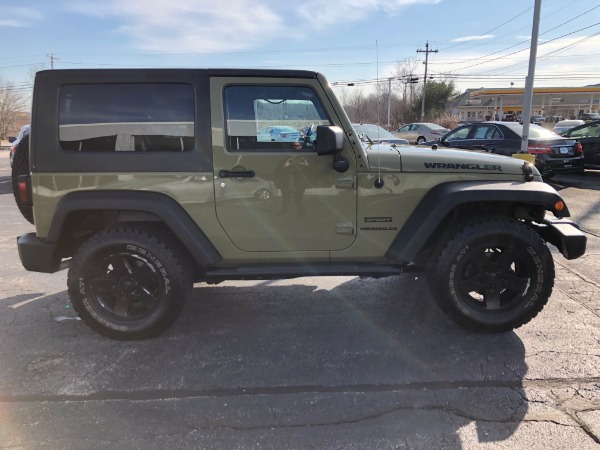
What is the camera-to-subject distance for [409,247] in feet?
11.0

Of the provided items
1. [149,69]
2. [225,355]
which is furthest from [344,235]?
[149,69]

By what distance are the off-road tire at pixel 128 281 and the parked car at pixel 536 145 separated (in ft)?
31.8

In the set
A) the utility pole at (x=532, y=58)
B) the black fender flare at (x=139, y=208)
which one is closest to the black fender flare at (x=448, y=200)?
the black fender flare at (x=139, y=208)

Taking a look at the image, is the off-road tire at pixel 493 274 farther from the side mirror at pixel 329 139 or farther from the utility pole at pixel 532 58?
the utility pole at pixel 532 58

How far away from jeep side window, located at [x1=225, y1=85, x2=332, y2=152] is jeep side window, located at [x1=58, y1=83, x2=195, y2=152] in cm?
31

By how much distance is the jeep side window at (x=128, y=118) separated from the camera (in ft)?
10.6

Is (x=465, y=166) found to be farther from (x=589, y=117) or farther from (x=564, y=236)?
(x=589, y=117)

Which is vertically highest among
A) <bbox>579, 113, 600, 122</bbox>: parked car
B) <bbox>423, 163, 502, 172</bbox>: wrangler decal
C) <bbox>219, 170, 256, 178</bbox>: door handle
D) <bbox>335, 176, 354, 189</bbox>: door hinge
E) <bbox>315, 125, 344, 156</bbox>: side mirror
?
<bbox>579, 113, 600, 122</bbox>: parked car

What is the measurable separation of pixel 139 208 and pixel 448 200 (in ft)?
7.25

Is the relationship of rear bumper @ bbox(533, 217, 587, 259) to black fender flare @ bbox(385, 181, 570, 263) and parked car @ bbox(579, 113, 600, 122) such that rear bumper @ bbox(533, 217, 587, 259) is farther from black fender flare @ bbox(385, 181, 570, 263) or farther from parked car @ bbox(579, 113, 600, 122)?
parked car @ bbox(579, 113, 600, 122)

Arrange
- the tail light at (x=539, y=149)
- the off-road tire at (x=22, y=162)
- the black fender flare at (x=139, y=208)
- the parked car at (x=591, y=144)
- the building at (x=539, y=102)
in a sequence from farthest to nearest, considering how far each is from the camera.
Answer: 1. the building at (x=539, y=102)
2. the parked car at (x=591, y=144)
3. the tail light at (x=539, y=149)
4. the off-road tire at (x=22, y=162)
5. the black fender flare at (x=139, y=208)

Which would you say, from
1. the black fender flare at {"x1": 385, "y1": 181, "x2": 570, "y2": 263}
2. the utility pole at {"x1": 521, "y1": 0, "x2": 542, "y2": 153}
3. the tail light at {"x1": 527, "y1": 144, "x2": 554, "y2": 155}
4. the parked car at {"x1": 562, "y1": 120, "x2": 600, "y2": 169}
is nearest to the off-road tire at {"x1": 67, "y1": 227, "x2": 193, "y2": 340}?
the black fender flare at {"x1": 385, "y1": 181, "x2": 570, "y2": 263}

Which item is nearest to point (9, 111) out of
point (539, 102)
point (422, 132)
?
point (422, 132)

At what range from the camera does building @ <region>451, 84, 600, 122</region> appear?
64.3 m
